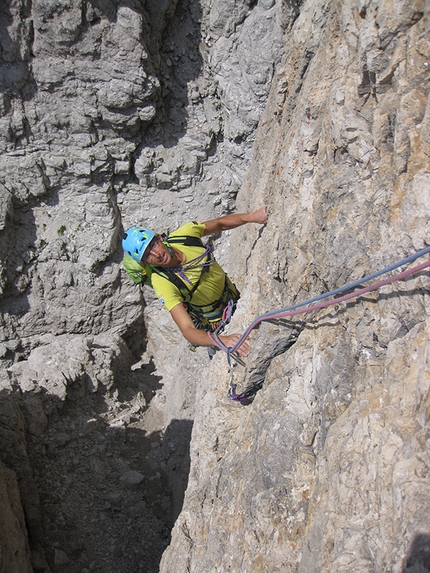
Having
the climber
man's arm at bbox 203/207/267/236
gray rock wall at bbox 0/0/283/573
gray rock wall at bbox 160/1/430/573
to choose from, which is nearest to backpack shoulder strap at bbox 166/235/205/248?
the climber

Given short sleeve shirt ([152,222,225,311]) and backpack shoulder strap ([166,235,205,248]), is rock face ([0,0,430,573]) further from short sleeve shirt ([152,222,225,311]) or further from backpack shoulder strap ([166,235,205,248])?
backpack shoulder strap ([166,235,205,248])

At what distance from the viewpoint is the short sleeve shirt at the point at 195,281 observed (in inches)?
203

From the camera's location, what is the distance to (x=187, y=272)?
211 inches

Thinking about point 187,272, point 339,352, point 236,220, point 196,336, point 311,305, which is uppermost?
point 236,220

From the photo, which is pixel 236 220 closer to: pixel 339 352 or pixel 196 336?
pixel 196 336

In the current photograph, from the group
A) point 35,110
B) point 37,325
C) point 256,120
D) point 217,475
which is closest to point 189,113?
point 256,120

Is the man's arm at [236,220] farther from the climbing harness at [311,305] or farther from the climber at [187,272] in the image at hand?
the climbing harness at [311,305]

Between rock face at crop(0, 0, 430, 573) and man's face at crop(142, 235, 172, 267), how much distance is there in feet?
3.19

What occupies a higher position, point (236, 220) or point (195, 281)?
point (236, 220)

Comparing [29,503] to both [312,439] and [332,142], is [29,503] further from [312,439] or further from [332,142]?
[332,142]

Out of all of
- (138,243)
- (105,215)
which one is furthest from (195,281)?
(105,215)

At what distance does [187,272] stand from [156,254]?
19.6 inches

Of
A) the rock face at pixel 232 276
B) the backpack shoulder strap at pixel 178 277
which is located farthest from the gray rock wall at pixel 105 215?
the backpack shoulder strap at pixel 178 277

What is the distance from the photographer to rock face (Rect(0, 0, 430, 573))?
245 centimetres
